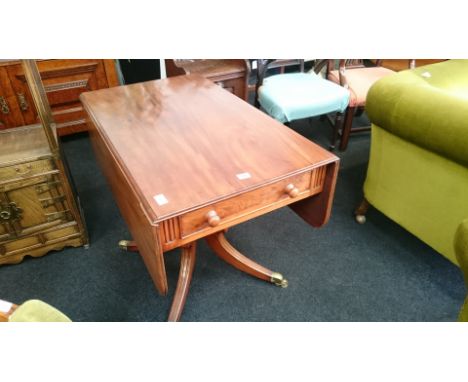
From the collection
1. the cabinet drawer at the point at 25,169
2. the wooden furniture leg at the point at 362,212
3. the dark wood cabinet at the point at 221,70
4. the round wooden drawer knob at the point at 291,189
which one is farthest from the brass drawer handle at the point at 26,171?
the wooden furniture leg at the point at 362,212

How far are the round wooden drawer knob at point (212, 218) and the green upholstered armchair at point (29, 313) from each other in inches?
17.3

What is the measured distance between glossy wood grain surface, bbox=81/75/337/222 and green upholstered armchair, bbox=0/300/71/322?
1.01 feet

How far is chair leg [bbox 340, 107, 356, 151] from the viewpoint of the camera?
2460 mm

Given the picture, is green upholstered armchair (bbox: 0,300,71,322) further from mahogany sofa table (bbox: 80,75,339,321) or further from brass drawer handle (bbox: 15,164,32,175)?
brass drawer handle (bbox: 15,164,32,175)

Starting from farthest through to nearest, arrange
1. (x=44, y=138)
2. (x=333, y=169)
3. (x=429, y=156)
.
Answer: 1. (x=44, y=138)
2. (x=429, y=156)
3. (x=333, y=169)

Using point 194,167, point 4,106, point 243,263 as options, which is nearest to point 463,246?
point 194,167

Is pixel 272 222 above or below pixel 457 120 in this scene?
below

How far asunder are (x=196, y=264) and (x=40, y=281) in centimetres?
74

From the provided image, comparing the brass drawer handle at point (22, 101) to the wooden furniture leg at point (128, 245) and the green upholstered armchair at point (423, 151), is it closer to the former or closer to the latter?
the wooden furniture leg at point (128, 245)

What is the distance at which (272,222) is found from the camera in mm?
1980
